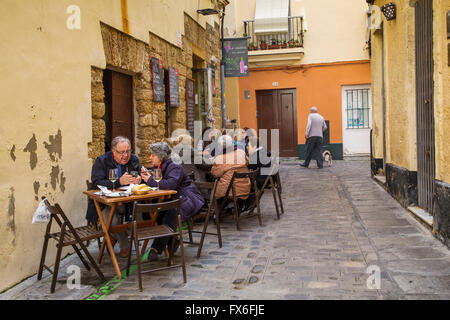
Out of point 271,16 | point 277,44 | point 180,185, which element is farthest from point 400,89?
point 271,16

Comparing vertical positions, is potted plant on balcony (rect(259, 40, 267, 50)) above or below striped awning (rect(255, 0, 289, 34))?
below

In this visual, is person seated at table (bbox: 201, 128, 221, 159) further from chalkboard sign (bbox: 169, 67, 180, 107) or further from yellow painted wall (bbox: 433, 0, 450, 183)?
yellow painted wall (bbox: 433, 0, 450, 183)

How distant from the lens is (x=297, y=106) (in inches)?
673

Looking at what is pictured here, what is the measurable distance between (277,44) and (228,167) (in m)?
11.5

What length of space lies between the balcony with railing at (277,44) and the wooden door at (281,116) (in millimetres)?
1169

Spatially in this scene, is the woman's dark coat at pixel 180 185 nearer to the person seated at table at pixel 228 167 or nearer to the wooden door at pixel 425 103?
the person seated at table at pixel 228 167

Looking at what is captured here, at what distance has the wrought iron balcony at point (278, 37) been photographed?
55.0ft

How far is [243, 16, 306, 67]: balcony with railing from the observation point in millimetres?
16656

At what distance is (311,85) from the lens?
17.0m

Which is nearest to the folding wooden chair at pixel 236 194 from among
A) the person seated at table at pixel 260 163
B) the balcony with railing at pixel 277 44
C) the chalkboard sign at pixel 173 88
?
the person seated at table at pixel 260 163

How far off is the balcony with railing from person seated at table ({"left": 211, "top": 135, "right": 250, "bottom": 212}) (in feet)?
35.9

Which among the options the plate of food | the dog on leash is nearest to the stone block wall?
the plate of food
